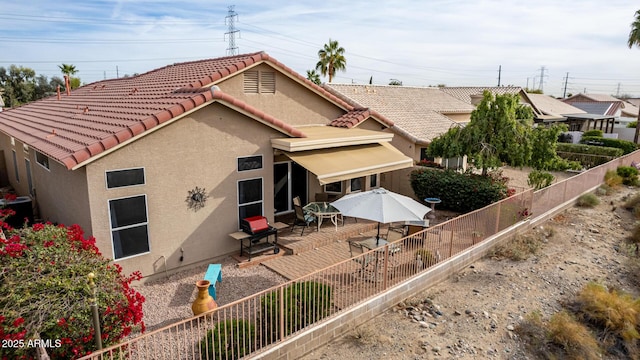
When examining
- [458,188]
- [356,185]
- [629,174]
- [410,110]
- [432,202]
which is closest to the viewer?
[432,202]

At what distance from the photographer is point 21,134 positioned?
18.6 meters

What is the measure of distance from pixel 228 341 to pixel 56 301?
3.66 m

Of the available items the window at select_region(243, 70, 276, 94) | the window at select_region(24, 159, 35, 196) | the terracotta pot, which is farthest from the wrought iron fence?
the window at select_region(24, 159, 35, 196)

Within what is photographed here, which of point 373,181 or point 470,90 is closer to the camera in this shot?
point 373,181

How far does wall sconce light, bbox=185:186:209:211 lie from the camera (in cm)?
1468

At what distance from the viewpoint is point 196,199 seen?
1481 cm

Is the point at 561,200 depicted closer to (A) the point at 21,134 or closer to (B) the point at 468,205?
(B) the point at 468,205

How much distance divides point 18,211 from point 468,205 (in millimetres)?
22205

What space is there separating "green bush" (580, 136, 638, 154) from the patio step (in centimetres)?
3925

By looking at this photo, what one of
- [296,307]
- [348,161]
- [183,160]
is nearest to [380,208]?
[348,161]

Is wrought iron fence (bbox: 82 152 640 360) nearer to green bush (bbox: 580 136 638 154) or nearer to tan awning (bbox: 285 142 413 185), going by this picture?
tan awning (bbox: 285 142 413 185)

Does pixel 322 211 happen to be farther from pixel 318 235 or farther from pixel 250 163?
pixel 250 163

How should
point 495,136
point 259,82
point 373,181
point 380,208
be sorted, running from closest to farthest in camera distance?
1. point 380,208
2. point 259,82
3. point 495,136
4. point 373,181

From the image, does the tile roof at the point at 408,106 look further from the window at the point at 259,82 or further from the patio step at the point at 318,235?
the patio step at the point at 318,235
